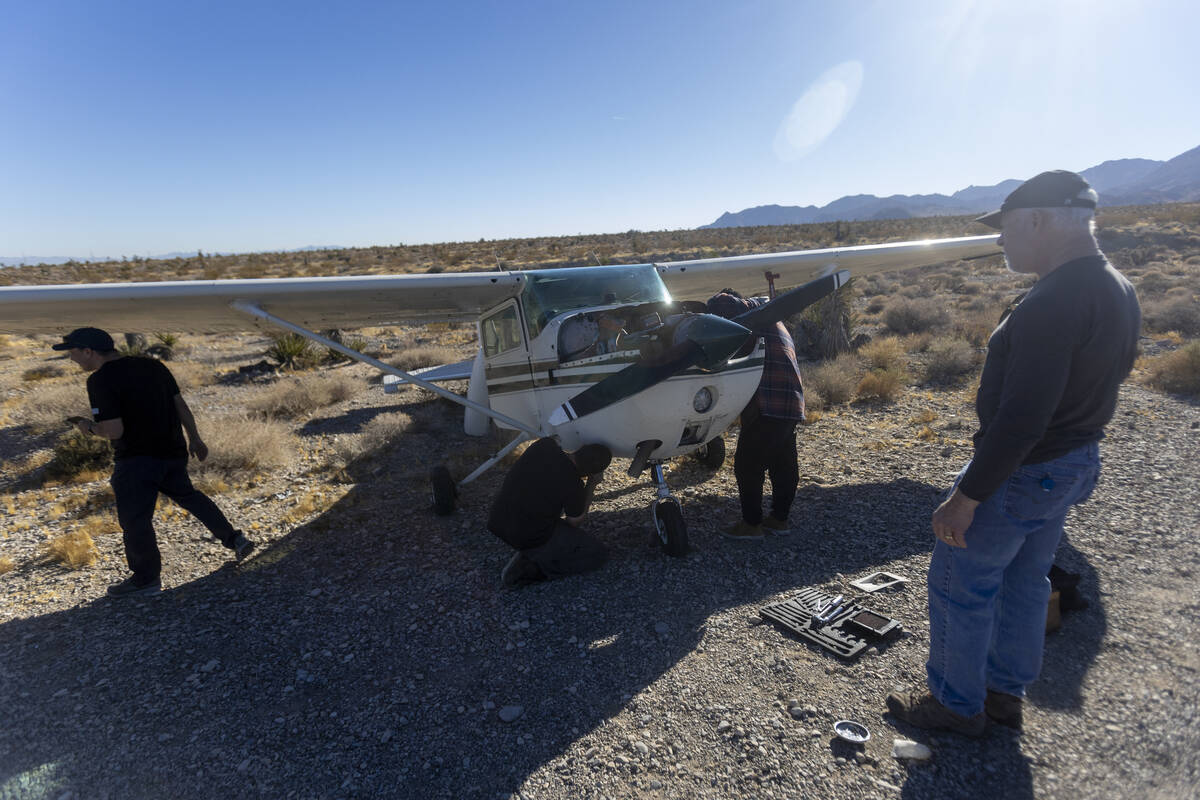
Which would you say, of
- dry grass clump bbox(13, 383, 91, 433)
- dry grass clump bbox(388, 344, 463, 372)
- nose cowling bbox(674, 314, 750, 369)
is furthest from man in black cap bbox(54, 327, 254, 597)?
dry grass clump bbox(388, 344, 463, 372)

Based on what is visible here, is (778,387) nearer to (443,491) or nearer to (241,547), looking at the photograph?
(443,491)

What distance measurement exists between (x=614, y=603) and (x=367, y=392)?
29.8 ft

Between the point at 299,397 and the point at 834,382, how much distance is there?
9.06 meters

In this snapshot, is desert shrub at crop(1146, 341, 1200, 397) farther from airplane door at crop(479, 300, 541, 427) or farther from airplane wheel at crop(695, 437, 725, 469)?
airplane door at crop(479, 300, 541, 427)

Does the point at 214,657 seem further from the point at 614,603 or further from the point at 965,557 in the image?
the point at 965,557

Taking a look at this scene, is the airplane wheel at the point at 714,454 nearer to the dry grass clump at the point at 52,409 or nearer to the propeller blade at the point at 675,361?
the propeller blade at the point at 675,361

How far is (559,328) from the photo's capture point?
4449mm

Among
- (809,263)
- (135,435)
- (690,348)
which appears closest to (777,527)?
(690,348)

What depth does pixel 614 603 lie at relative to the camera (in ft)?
12.3

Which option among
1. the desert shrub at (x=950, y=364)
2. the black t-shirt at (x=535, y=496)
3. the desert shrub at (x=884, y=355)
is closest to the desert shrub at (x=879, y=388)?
the desert shrub at (x=950, y=364)

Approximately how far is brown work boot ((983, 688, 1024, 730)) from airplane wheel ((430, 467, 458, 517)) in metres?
4.40

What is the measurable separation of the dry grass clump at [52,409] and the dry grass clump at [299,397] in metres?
2.41

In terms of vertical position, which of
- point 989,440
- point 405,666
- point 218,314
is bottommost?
point 405,666

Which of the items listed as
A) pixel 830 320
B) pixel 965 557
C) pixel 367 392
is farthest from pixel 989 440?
pixel 367 392
